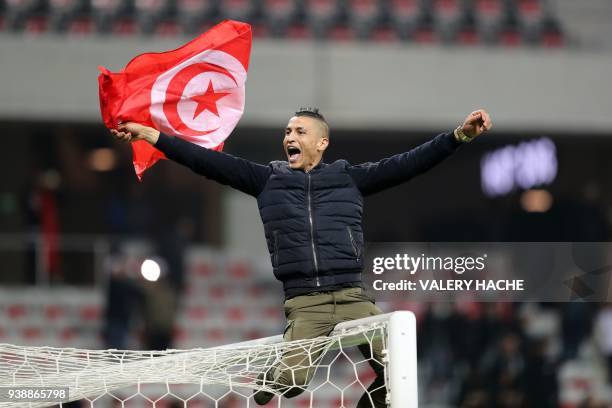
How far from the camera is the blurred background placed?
11180 mm

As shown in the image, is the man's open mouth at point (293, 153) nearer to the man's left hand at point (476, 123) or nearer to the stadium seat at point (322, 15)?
the man's left hand at point (476, 123)

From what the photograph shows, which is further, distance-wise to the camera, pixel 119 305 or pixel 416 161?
pixel 119 305

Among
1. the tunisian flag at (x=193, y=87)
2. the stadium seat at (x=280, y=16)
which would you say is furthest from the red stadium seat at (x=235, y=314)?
the tunisian flag at (x=193, y=87)

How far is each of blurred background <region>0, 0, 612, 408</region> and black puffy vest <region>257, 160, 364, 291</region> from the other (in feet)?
19.5

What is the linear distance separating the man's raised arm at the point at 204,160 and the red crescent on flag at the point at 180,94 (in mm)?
519

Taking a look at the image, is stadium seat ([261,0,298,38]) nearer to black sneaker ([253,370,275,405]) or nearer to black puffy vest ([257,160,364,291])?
black puffy vest ([257,160,364,291])

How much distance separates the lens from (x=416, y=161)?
417 cm

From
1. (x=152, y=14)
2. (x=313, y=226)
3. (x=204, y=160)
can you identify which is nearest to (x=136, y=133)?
(x=204, y=160)

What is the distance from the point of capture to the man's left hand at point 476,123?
404 centimetres

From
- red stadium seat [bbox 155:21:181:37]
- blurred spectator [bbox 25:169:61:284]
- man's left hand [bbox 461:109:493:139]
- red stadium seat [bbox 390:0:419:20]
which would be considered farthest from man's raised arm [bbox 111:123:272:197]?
red stadium seat [bbox 390:0:419:20]

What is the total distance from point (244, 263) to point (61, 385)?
8.42 meters

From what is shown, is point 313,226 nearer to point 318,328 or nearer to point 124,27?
point 318,328

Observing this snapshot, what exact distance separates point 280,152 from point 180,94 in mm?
9523

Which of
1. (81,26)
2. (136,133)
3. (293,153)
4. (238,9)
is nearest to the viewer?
(136,133)
